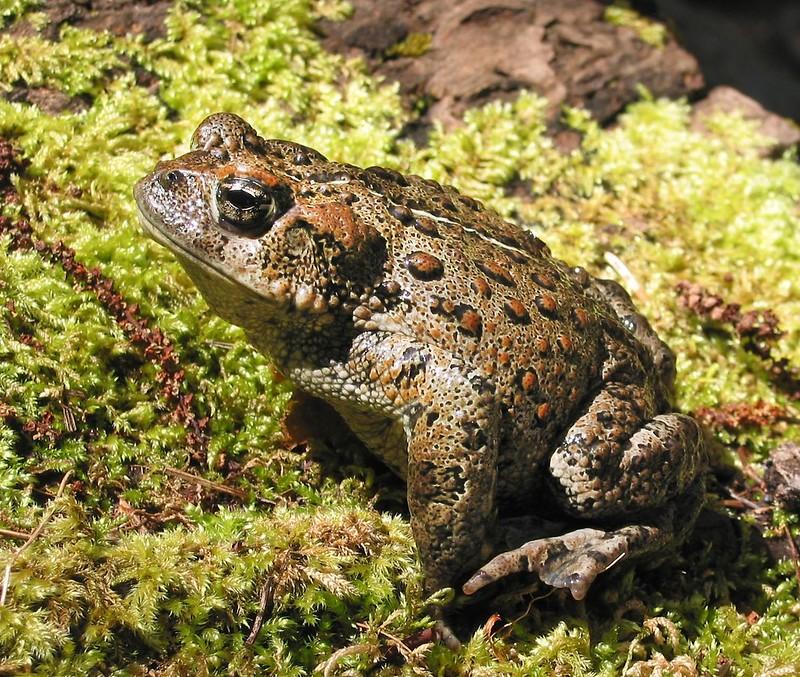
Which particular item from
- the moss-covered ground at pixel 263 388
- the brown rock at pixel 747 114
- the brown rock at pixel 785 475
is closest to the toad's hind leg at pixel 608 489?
the moss-covered ground at pixel 263 388

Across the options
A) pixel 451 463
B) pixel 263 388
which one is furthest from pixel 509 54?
pixel 451 463

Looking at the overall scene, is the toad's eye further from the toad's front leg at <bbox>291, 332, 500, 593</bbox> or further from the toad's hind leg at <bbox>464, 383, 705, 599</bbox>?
the toad's hind leg at <bbox>464, 383, 705, 599</bbox>

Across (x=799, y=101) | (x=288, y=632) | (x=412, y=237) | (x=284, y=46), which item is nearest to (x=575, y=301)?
(x=412, y=237)

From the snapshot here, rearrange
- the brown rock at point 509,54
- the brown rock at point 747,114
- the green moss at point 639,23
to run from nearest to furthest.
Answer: the brown rock at point 509,54 → the brown rock at point 747,114 → the green moss at point 639,23

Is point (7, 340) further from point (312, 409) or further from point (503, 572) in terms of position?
point (503, 572)


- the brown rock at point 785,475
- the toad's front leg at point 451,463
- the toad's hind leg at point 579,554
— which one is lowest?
the brown rock at point 785,475

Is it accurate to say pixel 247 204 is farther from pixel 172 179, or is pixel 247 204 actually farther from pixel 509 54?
pixel 509 54

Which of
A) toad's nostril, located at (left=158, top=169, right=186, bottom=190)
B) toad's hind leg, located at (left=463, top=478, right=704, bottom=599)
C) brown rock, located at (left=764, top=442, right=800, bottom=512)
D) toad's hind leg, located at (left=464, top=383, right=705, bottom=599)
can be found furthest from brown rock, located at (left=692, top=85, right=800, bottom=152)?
toad's nostril, located at (left=158, top=169, right=186, bottom=190)

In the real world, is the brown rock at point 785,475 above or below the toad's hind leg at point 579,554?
below

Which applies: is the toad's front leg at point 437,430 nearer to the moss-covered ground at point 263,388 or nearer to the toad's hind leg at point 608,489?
the toad's hind leg at point 608,489
